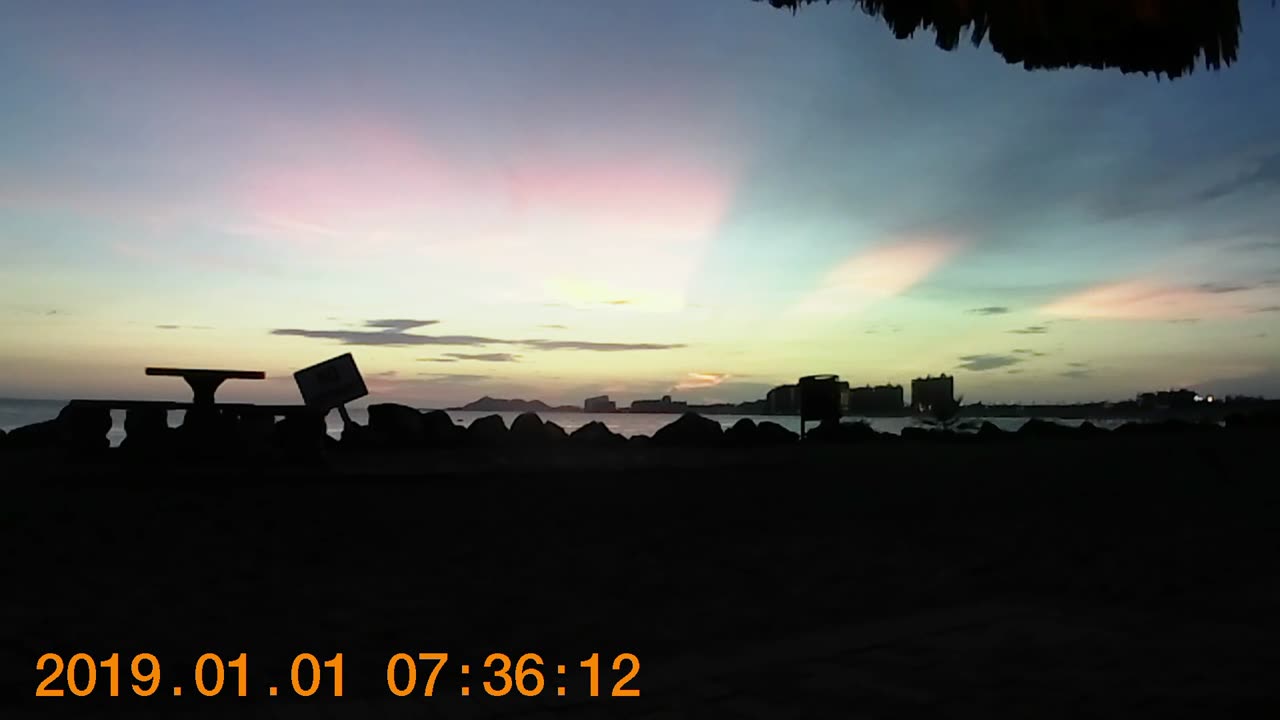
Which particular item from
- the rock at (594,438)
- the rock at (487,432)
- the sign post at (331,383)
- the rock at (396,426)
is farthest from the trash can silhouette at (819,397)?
the sign post at (331,383)

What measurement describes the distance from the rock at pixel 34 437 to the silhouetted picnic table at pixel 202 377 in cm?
443

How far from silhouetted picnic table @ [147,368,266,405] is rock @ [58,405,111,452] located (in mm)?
946

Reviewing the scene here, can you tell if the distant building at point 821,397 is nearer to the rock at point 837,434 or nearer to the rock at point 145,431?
the rock at point 837,434

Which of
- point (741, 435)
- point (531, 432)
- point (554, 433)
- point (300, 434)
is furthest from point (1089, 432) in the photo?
point (300, 434)

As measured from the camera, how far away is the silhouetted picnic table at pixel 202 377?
11867 mm

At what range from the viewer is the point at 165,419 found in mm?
12250

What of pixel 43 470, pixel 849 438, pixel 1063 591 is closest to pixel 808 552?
pixel 1063 591

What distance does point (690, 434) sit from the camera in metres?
20.4

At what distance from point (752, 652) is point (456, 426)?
13.6 m

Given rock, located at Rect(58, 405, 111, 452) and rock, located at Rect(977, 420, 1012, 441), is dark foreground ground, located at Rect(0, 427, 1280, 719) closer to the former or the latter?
rock, located at Rect(58, 405, 111, 452)

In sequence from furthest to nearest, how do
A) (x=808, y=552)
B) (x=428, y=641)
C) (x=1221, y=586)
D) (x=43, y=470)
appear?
1. (x=43, y=470)
2. (x=808, y=552)
3. (x=1221, y=586)
4. (x=428, y=641)

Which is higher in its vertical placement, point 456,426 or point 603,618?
point 456,426

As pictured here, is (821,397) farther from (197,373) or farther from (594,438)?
(197,373)

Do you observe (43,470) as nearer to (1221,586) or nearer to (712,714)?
(712,714)
